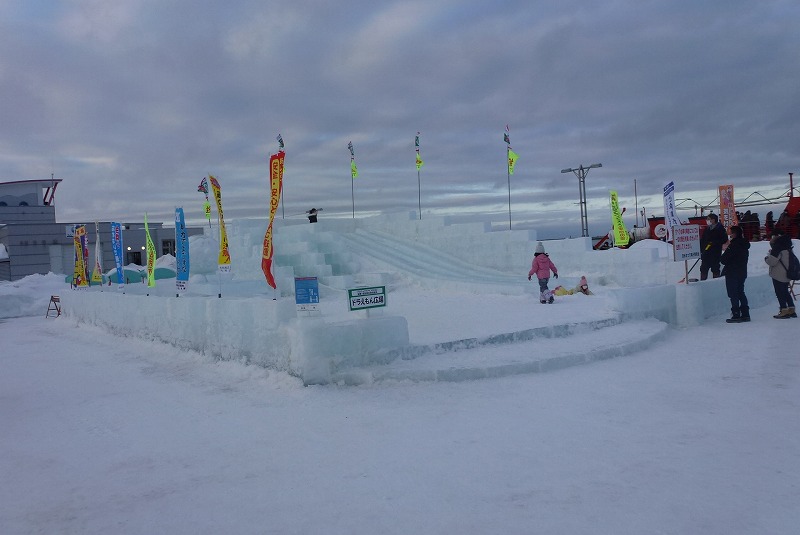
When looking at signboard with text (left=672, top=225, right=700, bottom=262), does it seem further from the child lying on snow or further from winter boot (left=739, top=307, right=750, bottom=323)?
the child lying on snow

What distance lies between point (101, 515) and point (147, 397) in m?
3.59

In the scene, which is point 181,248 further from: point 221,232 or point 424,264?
point 424,264

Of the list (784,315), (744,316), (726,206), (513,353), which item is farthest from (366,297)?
(726,206)

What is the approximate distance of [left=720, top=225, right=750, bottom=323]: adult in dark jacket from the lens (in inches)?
402

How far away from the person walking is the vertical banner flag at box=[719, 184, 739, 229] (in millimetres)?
12310

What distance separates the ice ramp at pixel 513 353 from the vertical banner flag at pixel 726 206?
15.2 metres

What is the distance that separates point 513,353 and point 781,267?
6.22m

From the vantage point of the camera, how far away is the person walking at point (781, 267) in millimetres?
10438

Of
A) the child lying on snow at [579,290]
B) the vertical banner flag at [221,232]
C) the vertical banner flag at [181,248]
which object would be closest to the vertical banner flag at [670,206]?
the child lying on snow at [579,290]

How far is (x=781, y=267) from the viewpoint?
10.5 m

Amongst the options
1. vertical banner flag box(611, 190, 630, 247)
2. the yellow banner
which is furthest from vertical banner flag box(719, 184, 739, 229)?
the yellow banner

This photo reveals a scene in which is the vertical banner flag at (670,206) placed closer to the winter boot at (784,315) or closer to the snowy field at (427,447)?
the winter boot at (784,315)

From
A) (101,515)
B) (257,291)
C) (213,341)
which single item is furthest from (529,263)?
(101,515)

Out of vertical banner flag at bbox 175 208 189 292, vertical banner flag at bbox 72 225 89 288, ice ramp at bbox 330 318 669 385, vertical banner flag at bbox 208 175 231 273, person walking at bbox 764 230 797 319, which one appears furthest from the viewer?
vertical banner flag at bbox 72 225 89 288
